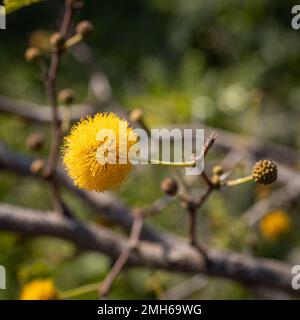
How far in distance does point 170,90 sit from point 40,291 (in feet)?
7.13

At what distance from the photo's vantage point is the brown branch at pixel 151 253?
2.51m

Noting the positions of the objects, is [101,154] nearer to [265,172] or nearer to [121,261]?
[265,172]

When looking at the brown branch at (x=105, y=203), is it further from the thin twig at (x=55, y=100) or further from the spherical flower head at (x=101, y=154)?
the spherical flower head at (x=101, y=154)

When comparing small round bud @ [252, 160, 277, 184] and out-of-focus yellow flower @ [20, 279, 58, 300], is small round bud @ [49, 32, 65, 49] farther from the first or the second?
out-of-focus yellow flower @ [20, 279, 58, 300]

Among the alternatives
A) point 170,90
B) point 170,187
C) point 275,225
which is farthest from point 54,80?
point 275,225

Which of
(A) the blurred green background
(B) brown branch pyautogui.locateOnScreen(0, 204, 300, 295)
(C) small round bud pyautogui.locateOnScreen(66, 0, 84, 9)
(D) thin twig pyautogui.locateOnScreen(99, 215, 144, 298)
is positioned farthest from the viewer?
(A) the blurred green background

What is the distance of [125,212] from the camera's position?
2994mm

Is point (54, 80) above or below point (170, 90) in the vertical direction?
below

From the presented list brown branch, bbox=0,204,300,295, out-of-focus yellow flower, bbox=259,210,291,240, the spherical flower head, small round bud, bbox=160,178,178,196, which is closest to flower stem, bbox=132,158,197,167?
the spherical flower head

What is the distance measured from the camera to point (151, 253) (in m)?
2.61

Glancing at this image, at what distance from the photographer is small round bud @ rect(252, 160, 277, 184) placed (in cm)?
167

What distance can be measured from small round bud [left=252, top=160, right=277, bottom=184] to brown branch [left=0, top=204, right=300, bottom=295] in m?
0.98
